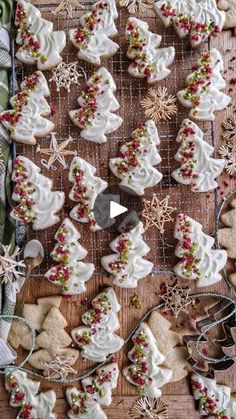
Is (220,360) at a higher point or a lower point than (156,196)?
lower

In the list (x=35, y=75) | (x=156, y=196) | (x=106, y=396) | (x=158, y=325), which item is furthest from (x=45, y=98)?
(x=106, y=396)

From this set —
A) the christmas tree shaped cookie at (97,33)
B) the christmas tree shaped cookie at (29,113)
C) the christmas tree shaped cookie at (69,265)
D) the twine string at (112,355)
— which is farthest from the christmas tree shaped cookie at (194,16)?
the twine string at (112,355)

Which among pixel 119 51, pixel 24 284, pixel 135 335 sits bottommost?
pixel 135 335

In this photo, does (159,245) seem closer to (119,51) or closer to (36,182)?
(36,182)

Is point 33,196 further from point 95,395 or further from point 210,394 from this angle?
point 210,394

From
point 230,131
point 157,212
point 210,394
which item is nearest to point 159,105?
point 230,131

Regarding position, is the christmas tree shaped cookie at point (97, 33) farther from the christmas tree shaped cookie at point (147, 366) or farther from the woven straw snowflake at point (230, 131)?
the christmas tree shaped cookie at point (147, 366)

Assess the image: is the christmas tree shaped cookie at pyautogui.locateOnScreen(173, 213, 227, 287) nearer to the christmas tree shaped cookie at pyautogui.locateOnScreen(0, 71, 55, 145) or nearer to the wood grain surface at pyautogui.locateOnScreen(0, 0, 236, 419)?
the wood grain surface at pyautogui.locateOnScreen(0, 0, 236, 419)
